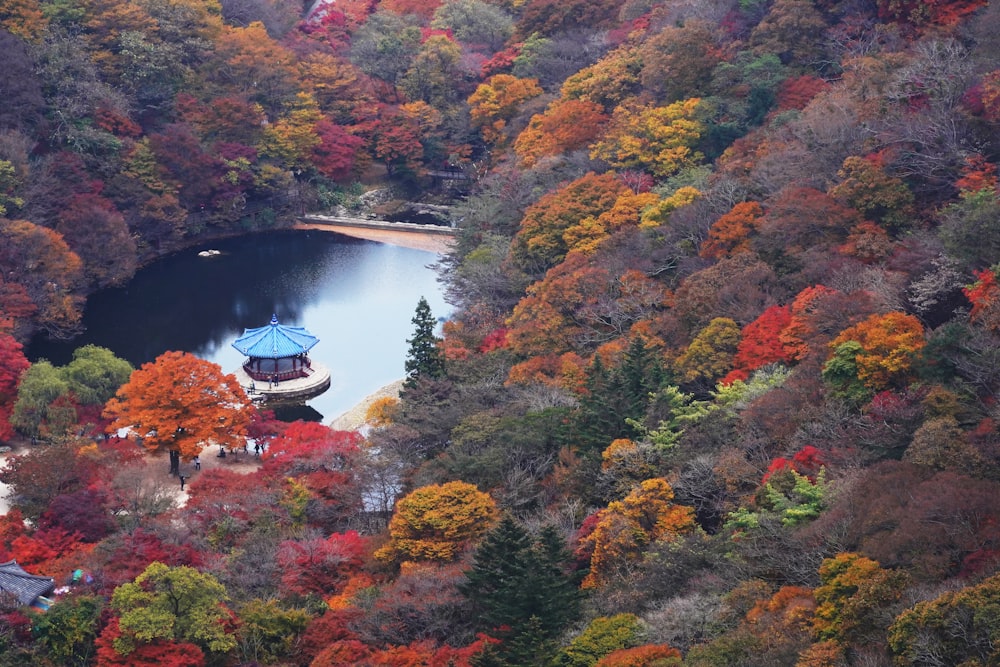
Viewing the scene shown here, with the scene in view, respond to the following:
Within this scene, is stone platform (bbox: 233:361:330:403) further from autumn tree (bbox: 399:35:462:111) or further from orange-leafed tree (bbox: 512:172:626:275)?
autumn tree (bbox: 399:35:462:111)

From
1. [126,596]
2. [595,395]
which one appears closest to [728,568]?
[595,395]

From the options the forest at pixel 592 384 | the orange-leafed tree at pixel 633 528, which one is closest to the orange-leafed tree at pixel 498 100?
the forest at pixel 592 384

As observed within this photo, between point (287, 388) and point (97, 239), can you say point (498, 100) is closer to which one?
point (97, 239)

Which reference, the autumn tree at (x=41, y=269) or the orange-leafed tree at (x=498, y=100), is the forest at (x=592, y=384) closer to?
the autumn tree at (x=41, y=269)

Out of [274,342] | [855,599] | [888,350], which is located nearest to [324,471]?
[274,342]

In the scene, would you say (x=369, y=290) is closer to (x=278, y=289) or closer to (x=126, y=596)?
(x=278, y=289)
